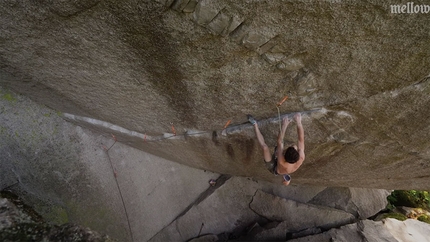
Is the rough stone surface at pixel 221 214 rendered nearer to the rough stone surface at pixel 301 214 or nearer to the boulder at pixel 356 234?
the rough stone surface at pixel 301 214

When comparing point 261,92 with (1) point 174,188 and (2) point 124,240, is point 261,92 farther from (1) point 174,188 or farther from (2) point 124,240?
(2) point 124,240

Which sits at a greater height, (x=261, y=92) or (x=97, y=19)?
(x=261, y=92)

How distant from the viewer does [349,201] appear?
6.01 metres

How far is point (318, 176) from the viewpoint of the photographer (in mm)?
4621

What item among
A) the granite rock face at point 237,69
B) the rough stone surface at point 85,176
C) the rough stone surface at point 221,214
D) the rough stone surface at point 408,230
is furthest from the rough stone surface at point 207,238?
the rough stone surface at point 408,230

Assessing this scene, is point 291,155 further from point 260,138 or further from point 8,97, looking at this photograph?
point 8,97

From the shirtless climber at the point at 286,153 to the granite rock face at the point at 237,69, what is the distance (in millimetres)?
140

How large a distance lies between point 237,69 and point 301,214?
4328 mm

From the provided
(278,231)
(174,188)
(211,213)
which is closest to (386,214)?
(278,231)

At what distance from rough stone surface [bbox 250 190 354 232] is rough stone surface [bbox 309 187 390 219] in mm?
245

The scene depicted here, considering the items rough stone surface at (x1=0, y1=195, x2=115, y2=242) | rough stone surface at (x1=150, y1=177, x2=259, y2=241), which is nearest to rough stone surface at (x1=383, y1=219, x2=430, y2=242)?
rough stone surface at (x1=150, y1=177, x2=259, y2=241)

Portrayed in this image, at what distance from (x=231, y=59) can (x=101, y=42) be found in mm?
1086

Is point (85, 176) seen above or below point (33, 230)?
below

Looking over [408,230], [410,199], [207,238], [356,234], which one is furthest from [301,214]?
[410,199]
